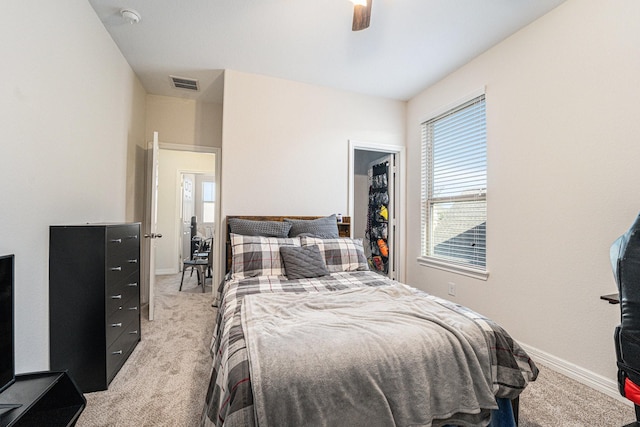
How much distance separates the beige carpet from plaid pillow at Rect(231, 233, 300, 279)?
74cm

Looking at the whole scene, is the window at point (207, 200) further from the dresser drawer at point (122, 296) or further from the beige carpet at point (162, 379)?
the dresser drawer at point (122, 296)

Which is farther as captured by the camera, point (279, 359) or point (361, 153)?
point (361, 153)

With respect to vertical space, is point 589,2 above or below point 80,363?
above

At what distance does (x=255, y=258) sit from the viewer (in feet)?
7.90

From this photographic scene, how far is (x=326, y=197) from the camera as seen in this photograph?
3578 mm

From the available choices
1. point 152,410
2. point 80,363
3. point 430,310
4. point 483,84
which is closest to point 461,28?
point 483,84


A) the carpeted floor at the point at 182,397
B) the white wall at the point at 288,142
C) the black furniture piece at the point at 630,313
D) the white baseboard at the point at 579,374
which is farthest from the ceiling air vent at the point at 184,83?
the white baseboard at the point at 579,374

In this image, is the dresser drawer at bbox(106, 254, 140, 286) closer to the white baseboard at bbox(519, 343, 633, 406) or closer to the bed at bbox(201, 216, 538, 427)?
the bed at bbox(201, 216, 538, 427)

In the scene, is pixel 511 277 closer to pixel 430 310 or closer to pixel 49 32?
pixel 430 310

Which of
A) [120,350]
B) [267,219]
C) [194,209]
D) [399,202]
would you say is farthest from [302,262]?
[194,209]

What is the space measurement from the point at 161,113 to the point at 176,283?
106 inches

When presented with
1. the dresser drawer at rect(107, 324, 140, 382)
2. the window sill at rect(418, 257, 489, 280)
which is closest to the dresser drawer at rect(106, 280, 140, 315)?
the dresser drawer at rect(107, 324, 140, 382)

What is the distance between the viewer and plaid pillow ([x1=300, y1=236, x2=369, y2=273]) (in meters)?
2.59

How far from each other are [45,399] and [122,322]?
102 centimetres
